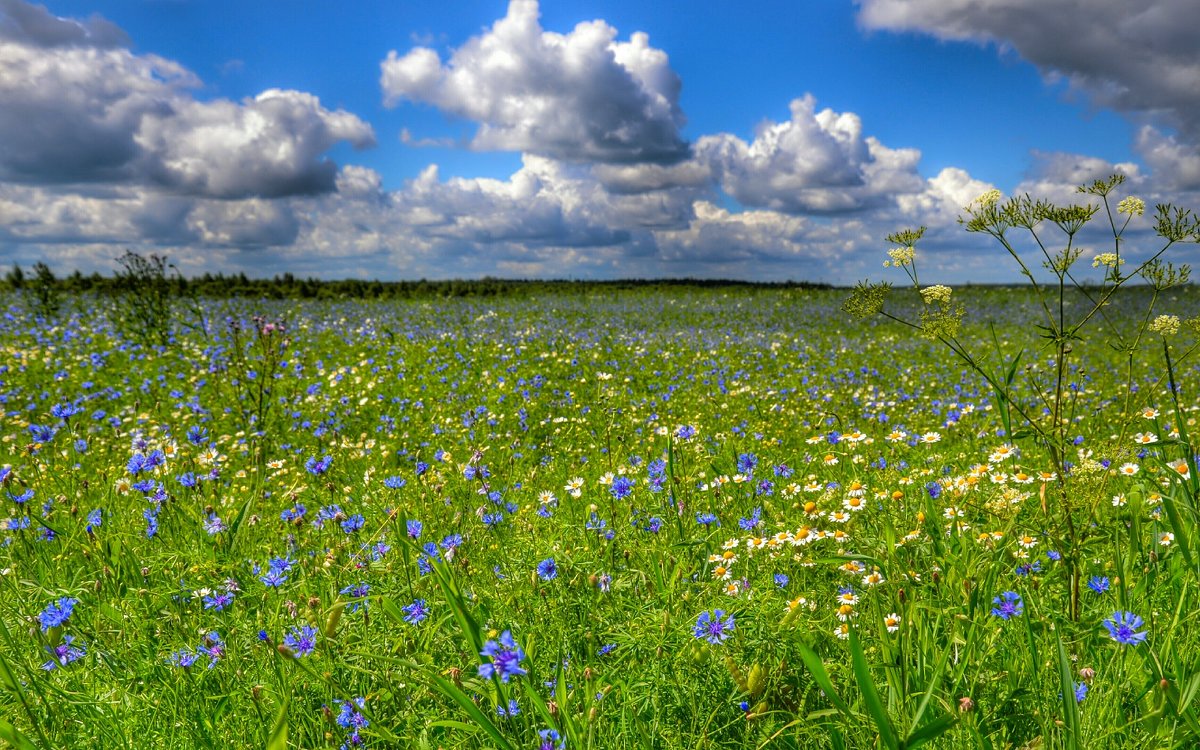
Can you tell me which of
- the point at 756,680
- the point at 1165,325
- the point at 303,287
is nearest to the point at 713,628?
the point at 756,680

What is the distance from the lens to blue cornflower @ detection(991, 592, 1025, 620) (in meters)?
2.03

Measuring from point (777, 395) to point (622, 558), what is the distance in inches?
211

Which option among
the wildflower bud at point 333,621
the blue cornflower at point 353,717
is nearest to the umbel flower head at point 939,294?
the wildflower bud at point 333,621

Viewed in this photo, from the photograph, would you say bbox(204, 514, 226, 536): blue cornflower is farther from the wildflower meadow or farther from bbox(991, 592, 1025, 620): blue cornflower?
bbox(991, 592, 1025, 620): blue cornflower

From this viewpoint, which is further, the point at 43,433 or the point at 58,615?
the point at 43,433

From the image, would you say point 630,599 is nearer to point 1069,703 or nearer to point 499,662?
point 499,662

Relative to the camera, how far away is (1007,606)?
6.70 ft

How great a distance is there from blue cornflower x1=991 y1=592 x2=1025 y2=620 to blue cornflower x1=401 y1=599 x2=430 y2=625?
6.25 feet

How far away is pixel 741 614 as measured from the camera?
2318mm

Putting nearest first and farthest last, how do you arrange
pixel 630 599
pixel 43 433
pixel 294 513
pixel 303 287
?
pixel 630 599
pixel 294 513
pixel 43 433
pixel 303 287

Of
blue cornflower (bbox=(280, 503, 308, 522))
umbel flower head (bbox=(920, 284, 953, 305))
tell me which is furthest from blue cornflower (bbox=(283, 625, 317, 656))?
umbel flower head (bbox=(920, 284, 953, 305))

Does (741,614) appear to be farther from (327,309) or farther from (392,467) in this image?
(327,309)

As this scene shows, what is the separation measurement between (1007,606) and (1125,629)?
0.29m

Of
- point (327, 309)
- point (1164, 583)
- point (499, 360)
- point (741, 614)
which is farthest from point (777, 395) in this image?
point (327, 309)
